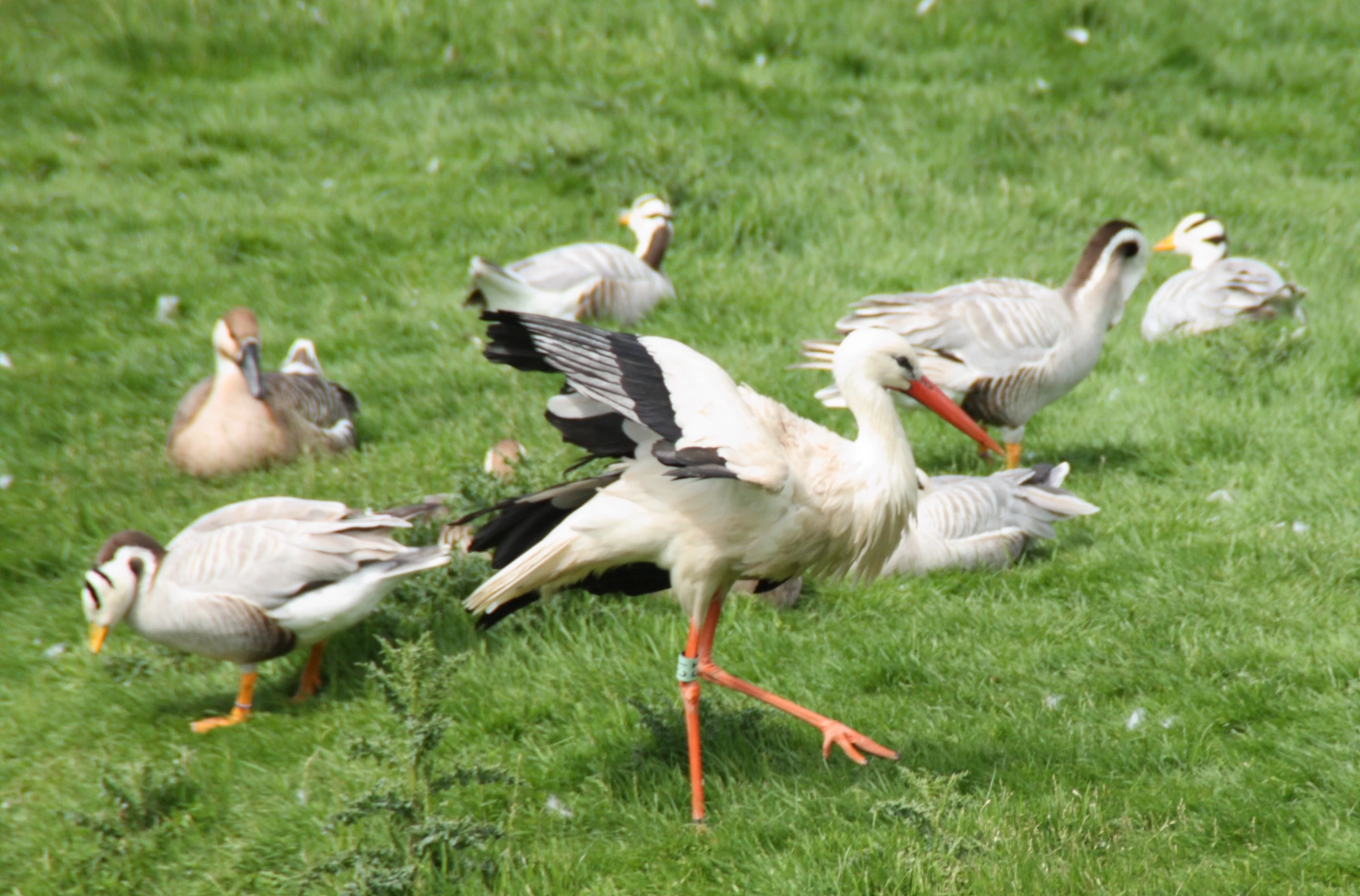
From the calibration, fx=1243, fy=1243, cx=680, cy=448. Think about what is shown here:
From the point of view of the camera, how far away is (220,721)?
4781 millimetres

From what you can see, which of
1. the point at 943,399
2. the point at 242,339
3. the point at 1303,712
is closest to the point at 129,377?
the point at 242,339

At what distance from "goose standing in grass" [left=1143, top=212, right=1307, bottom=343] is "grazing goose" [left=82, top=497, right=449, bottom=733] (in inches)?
196

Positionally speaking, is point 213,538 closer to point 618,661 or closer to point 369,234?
point 618,661

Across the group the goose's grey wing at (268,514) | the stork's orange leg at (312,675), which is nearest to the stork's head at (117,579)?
the goose's grey wing at (268,514)

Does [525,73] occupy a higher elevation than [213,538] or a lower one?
higher

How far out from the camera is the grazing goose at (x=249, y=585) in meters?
4.74

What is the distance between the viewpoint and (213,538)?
4.95 meters

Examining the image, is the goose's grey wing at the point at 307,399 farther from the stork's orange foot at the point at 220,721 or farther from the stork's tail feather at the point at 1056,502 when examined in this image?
the stork's tail feather at the point at 1056,502

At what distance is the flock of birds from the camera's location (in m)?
3.85

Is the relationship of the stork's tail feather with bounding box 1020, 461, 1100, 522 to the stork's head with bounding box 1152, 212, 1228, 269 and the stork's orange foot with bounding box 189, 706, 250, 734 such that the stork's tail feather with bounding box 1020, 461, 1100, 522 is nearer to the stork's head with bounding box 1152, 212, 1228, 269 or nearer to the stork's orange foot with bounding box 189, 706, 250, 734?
the stork's head with bounding box 1152, 212, 1228, 269

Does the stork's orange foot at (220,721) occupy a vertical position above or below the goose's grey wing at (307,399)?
below

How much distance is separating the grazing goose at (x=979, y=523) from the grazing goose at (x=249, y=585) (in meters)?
2.08

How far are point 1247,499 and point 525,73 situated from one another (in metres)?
7.51

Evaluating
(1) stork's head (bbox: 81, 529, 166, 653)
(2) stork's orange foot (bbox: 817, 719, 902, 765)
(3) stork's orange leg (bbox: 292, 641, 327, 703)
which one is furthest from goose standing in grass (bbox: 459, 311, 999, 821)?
(1) stork's head (bbox: 81, 529, 166, 653)
